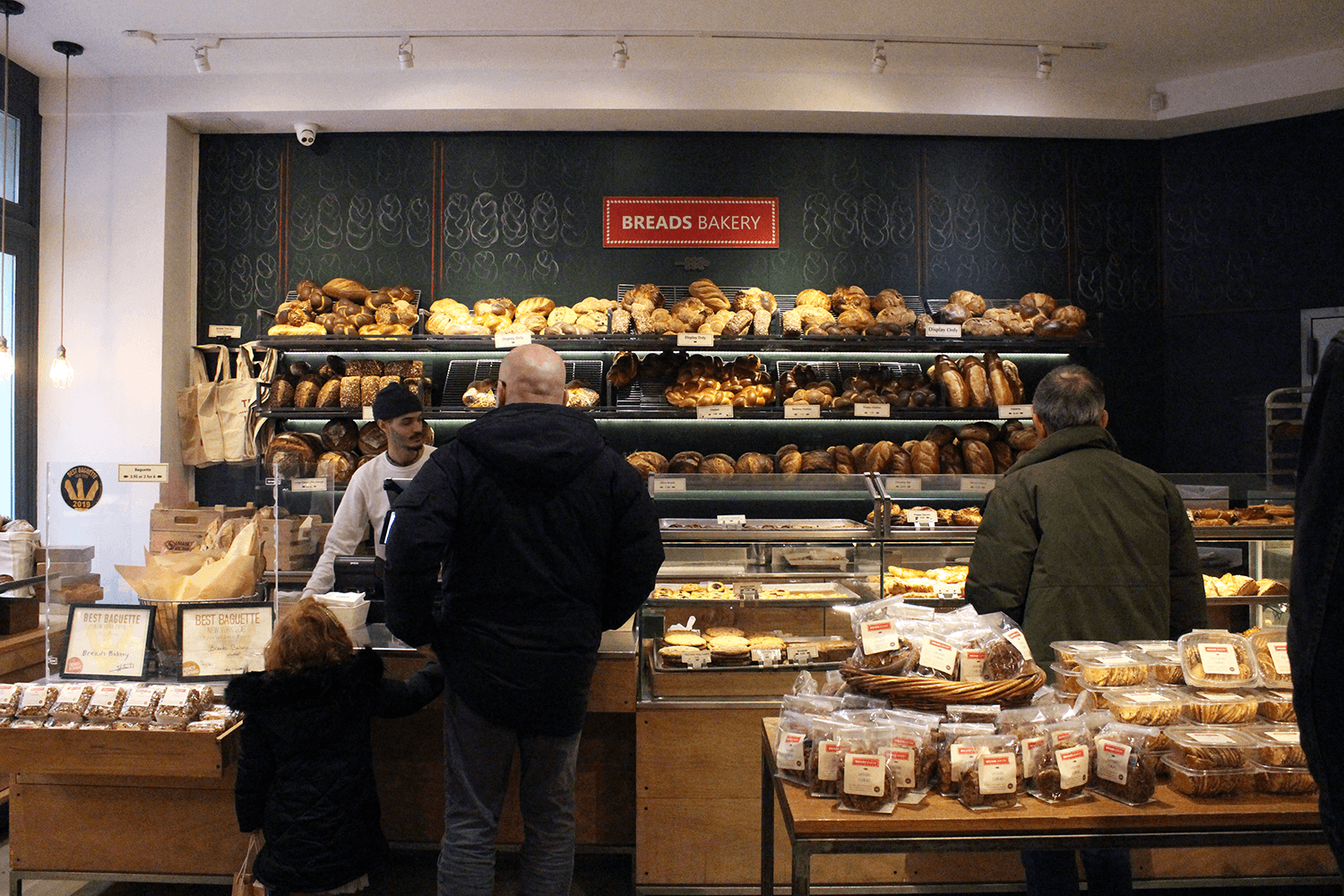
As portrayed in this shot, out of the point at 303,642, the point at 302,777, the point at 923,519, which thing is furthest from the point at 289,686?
the point at 923,519

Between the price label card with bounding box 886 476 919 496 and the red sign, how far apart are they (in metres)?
2.04

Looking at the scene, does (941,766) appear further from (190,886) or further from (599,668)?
(190,886)

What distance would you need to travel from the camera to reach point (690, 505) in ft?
15.8

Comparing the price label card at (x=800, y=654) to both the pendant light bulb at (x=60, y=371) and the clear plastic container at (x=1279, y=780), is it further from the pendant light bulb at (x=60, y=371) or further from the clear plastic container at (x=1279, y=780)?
the pendant light bulb at (x=60, y=371)

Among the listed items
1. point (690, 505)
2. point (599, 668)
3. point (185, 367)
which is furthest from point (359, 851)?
point (185, 367)

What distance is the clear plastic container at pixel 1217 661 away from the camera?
1726 mm

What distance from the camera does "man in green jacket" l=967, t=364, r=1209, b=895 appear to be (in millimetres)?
2135

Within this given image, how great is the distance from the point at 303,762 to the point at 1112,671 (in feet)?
6.35

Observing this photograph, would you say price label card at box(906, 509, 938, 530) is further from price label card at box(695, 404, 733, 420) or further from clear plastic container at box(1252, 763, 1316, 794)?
clear plastic container at box(1252, 763, 1316, 794)

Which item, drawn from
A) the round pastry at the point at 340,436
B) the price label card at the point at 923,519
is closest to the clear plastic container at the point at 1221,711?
the price label card at the point at 923,519

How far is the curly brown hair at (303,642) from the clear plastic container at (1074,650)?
1765mm

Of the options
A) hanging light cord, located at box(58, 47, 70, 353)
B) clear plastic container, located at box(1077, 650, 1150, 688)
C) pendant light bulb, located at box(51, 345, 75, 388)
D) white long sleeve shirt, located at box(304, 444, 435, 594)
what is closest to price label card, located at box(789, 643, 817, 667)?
clear plastic container, located at box(1077, 650, 1150, 688)

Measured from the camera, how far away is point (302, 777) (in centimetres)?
219

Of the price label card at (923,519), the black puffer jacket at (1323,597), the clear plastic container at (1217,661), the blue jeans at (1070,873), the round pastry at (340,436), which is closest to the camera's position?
the black puffer jacket at (1323,597)
